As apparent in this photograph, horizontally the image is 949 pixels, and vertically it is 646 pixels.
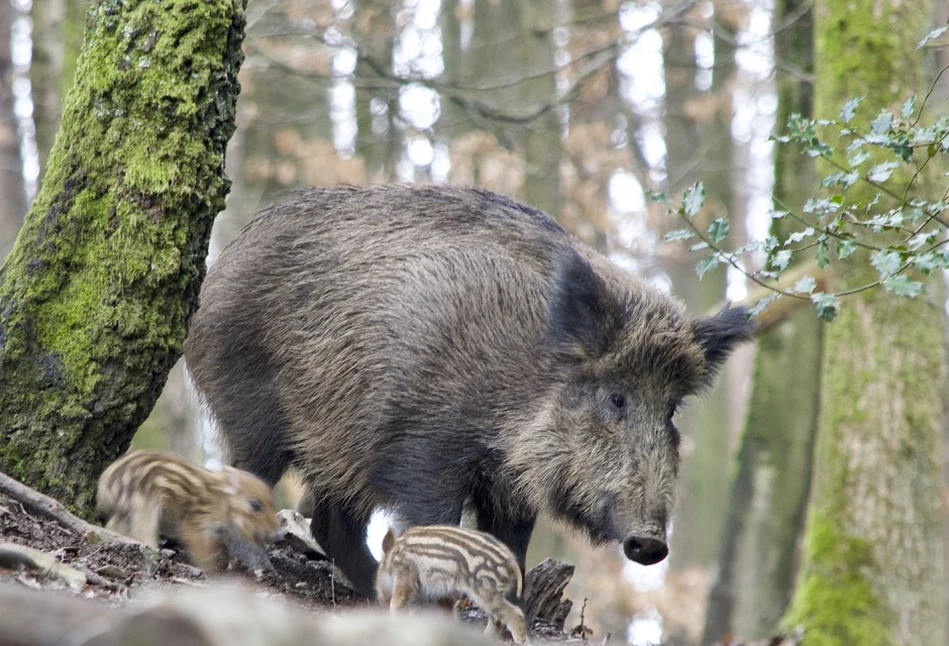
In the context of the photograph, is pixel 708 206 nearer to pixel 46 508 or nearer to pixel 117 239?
pixel 117 239

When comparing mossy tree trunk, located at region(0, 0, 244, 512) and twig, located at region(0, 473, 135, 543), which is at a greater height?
mossy tree trunk, located at region(0, 0, 244, 512)

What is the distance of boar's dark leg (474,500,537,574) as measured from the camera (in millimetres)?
6153

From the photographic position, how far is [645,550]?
5527mm

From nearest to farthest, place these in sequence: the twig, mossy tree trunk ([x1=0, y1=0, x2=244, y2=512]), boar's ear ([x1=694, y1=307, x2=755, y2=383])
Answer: the twig < mossy tree trunk ([x1=0, y1=0, x2=244, y2=512]) < boar's ear ([x1=694, y1=307, x2=755, y2=383])

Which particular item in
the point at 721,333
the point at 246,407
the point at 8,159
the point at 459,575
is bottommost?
the point at 459,575

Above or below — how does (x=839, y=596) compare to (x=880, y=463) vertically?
below

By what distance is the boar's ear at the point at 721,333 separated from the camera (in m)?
6.28

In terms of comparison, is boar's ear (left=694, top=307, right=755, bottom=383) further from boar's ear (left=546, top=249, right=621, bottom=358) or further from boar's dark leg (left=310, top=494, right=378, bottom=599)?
boar's dark leg (left=310, top=494, right=378, bottom=599)

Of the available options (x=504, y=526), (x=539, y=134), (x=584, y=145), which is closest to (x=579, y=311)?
(x=504, y=526)

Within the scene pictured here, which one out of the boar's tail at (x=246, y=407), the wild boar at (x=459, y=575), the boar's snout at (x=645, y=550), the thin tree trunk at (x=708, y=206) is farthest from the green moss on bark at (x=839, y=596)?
the thin tree trunk at (x=708, y=206)

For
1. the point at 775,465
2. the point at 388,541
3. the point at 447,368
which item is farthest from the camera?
the point at 775,465

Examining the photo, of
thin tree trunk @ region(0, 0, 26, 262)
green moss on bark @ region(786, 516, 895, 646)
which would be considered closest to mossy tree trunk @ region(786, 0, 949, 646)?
green moss on bark @ region(786, 516, 895, 646)

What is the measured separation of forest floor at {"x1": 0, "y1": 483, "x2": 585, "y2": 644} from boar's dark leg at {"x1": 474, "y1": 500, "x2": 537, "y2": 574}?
43 centimetres

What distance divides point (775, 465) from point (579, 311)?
482cm
